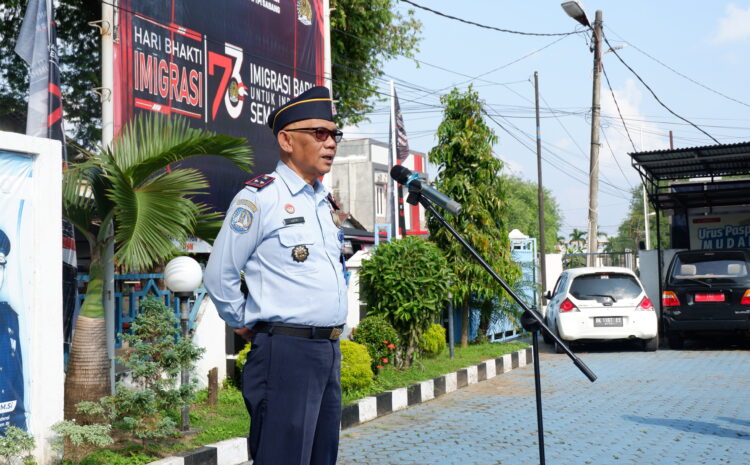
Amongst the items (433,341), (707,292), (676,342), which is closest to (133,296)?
(433,341)

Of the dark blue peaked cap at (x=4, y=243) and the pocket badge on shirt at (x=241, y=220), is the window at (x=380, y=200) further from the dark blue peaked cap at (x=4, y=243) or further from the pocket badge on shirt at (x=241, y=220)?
the pocket badge on shirt at (x=241, y=220)

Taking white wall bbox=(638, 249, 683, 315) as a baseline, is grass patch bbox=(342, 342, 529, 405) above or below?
below

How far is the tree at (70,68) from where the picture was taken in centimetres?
1395

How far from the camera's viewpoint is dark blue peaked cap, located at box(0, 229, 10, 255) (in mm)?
5125

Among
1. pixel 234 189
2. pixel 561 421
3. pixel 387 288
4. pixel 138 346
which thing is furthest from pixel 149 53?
pixel 561 421

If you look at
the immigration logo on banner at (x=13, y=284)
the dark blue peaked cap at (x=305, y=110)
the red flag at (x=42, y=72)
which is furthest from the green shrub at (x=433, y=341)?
the dark blue peaked cap at (x=305, y=110)

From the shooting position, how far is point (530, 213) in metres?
73.2

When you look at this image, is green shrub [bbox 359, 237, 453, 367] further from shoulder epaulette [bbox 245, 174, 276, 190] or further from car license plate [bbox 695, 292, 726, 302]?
shoulder epaulette [bbox 245, 174, 276, 190]

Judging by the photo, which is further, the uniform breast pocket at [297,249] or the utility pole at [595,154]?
the utility pole at [595,154]

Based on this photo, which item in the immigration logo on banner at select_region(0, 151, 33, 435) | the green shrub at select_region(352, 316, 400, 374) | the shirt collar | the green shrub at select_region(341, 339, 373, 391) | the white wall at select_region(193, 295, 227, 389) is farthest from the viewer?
the green shrub at select_region(352, 316, 400, 374)

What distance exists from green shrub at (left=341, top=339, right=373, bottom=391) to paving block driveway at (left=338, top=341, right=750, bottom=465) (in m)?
0.52

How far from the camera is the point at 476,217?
1217 centimetres

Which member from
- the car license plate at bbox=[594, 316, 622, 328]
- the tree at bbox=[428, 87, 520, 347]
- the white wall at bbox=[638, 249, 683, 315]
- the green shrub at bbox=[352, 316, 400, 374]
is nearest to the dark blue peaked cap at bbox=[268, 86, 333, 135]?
the green shrub at bbox=[352, 316, 400, 374]

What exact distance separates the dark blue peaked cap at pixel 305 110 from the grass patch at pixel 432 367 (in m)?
4.69
